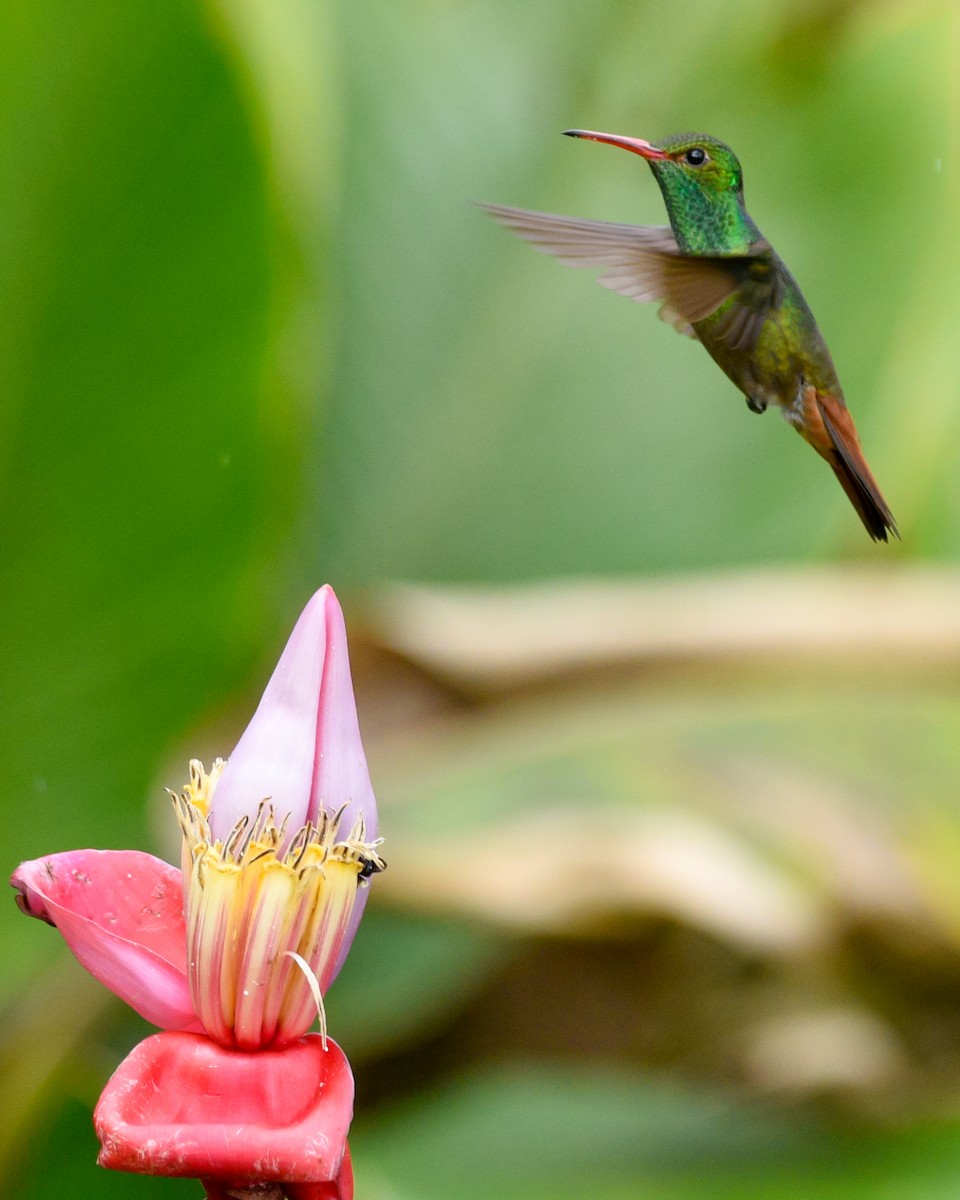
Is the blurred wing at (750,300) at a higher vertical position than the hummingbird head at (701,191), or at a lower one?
lower

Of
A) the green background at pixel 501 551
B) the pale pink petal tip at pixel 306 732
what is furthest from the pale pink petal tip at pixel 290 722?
the green background at pixel 501 551

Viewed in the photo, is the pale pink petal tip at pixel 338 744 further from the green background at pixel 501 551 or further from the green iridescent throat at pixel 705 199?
the green background at pixel 501 551

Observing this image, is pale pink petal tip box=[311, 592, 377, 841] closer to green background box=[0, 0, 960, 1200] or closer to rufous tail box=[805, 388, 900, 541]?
rufous tail box=[805, 388, 900, 541]

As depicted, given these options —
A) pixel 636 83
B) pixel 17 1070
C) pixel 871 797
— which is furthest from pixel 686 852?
pixel 636 83

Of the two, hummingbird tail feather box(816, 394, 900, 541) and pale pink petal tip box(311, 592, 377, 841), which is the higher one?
hummingbird tail feather box(816, 394, 900, 541)

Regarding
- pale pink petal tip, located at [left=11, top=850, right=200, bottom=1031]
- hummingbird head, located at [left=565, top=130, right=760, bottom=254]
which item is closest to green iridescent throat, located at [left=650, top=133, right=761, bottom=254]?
hummingbird head, located at [left=565, top=130, right=760, bottom=254]

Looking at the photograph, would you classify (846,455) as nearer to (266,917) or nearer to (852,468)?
(852,468)

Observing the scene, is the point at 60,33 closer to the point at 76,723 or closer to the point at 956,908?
the point at 76,723
